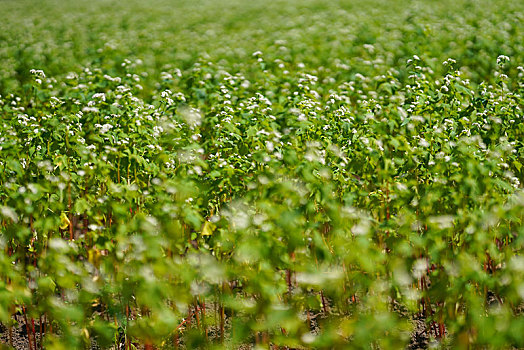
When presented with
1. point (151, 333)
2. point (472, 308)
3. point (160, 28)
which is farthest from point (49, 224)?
point (160, 28)

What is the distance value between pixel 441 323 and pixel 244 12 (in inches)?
642

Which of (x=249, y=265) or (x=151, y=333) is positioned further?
(x=249, y=265)

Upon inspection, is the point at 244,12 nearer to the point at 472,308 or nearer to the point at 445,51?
the point at 445,51

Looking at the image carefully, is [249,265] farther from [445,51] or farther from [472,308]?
[445,51]

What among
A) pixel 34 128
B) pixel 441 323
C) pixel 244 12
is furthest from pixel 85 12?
pixel 441 323

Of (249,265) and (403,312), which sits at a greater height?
(249,265)

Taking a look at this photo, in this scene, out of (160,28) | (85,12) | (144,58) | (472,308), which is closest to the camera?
(472,308)

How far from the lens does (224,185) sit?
12.9 feet

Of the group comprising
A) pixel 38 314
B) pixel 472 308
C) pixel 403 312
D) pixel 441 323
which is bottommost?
pixel 403 312

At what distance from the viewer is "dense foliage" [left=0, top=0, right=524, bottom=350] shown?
107 inches

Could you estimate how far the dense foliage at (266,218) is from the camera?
2.72 metres

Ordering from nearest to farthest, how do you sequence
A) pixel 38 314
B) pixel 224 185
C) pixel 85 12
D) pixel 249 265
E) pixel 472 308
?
pixel 472 308 → pixel 38 314 → pixel 249 265 → pixel 224 185 → pixel 85 12

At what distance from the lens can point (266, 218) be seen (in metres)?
3.04

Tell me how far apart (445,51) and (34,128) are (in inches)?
261
